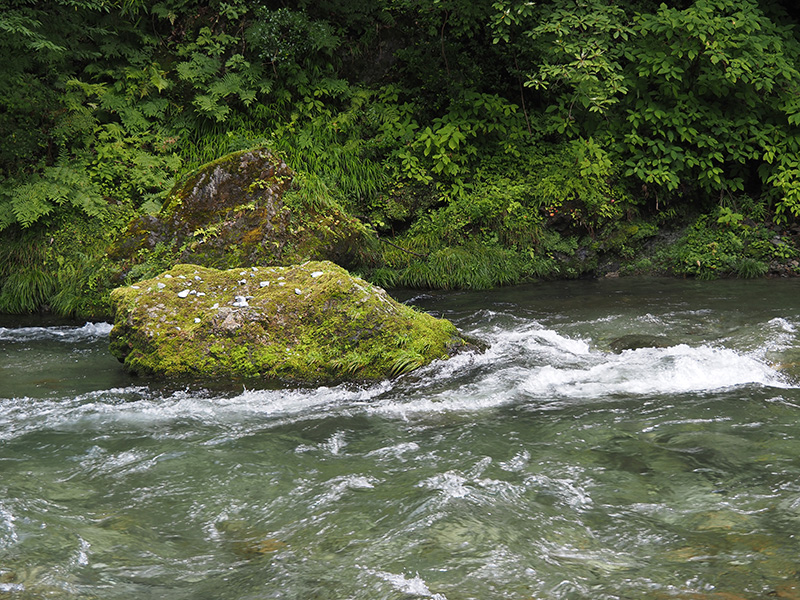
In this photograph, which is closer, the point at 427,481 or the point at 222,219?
the point at 427,481

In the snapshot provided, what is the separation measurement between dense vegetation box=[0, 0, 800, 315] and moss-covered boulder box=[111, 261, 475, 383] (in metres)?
3.41

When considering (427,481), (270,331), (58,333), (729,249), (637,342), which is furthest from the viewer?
(729,249)

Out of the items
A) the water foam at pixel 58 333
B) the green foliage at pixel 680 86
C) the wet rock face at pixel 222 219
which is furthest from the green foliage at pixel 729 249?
the water foam at pixel 58 333

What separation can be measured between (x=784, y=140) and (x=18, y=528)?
12.4m

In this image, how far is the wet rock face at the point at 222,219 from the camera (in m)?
8.87

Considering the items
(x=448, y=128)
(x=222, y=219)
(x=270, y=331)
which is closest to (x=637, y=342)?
(x=270, y=331)

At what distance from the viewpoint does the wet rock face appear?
8.87m

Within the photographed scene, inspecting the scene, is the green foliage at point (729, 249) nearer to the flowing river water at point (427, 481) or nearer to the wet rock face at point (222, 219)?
the flowing river water at point (427, 481)

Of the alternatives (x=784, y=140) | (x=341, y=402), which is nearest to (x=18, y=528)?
(x=341, y=402)

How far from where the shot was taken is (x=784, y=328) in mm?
7316

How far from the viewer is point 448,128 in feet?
38.1

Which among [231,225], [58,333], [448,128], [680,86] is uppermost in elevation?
[680,86]

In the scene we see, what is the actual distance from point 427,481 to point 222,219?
607 centimetres

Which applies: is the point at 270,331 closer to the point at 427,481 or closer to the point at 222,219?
the point at 427,481
